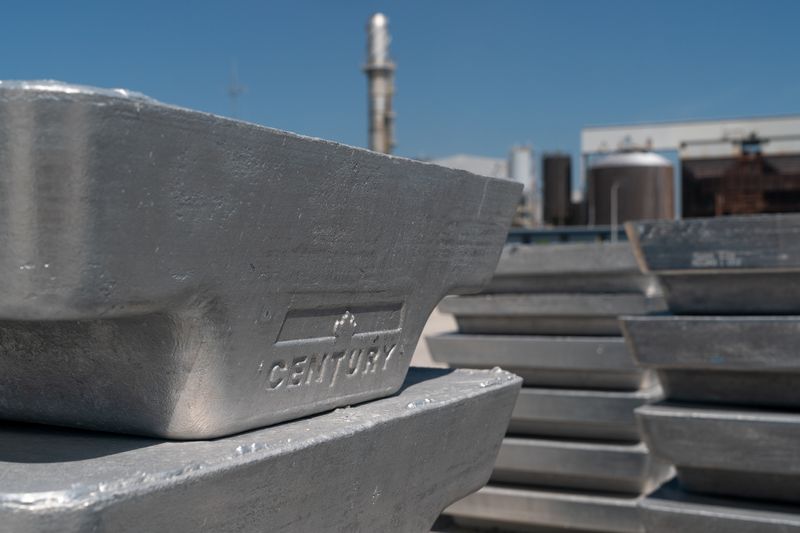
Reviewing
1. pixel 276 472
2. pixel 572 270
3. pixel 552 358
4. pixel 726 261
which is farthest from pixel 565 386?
pixel 276 472

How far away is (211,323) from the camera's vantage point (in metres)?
1.39

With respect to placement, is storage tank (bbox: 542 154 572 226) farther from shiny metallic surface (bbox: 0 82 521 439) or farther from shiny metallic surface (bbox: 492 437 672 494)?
shiny metallic surface (bbox: 0 82 521 439)

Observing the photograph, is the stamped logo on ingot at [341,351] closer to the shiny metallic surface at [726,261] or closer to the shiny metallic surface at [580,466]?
the shiny metallic surface at [726,261]

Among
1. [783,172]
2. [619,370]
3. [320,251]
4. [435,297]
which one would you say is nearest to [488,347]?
[619,370]

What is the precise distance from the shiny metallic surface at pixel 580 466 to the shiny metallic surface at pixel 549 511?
4cm

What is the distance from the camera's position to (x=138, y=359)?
4.55ft

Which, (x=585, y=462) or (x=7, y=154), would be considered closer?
(x=7, y=154)

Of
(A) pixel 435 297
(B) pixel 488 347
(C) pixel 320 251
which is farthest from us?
(B) pixel 488 347

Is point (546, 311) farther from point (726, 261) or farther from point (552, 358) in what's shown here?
point (726, 261)

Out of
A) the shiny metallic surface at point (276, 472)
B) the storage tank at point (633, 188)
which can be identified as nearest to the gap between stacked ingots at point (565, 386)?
the shiny metallic surface at point (276, 472)

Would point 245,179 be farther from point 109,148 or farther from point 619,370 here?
point 619,370

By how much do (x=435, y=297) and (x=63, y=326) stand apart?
816 millimetres

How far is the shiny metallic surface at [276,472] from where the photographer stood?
3.83ft

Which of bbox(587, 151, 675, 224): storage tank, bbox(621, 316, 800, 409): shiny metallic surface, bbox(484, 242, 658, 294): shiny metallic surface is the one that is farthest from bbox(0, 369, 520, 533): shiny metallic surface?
bbox(587, 151, 675, 224): storage tank
